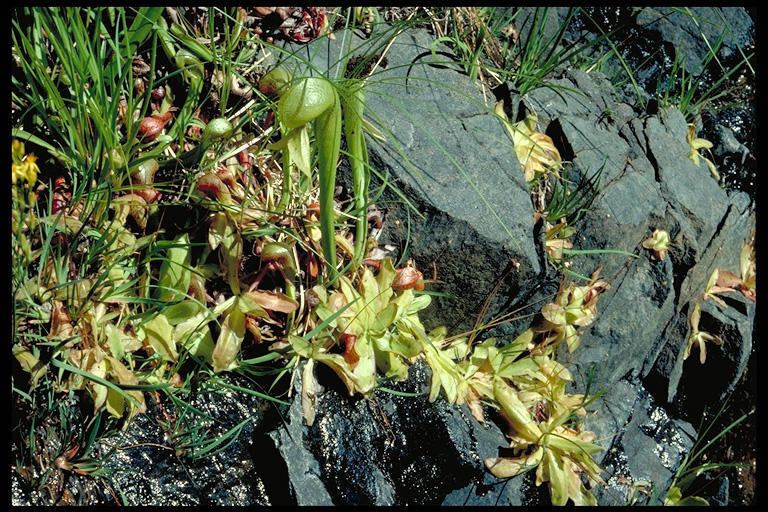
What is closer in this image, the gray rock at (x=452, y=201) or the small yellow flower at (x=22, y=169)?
the small yellow flower at (x=22, y=169)

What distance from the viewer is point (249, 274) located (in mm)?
2025

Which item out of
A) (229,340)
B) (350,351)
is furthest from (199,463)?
(350,351)

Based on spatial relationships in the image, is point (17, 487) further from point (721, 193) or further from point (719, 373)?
point (721, 193)

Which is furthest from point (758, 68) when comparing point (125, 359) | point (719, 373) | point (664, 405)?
point (125, 359)

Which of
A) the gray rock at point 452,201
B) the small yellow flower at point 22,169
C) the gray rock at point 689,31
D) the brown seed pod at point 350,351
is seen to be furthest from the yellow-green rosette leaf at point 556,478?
the gray rock at point 689,31

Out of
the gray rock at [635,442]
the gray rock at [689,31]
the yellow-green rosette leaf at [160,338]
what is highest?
the gray rock at [689,31]

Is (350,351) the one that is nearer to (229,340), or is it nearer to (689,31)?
(229,340)

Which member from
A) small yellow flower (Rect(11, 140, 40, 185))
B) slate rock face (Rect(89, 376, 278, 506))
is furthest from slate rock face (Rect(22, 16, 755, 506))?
small yellow flower (Rect(11, 140, 40, 185))

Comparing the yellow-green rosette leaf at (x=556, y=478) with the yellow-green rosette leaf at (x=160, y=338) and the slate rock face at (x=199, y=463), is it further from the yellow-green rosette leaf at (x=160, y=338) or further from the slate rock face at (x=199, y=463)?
the yellow-green rosette leaf at (x=160, y=338)

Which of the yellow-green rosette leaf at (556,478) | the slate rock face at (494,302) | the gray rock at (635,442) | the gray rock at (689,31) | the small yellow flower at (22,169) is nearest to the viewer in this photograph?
the small yellow flower at (22,169)

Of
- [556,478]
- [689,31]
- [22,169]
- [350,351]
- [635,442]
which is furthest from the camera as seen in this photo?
[689,31]

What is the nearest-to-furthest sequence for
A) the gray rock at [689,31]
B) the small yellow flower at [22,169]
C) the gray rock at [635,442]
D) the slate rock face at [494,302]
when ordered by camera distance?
the small yellow flower at [22,169], the slate rock face at [494,302], the gray rock at [635,442], the gray rock at [689,31]

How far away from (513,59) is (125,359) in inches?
83.5

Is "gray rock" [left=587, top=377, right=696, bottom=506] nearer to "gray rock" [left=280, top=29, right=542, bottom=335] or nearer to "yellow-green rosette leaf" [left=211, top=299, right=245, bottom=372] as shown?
"gray rock" [left=280, top=29, right=542, bottom=335]
